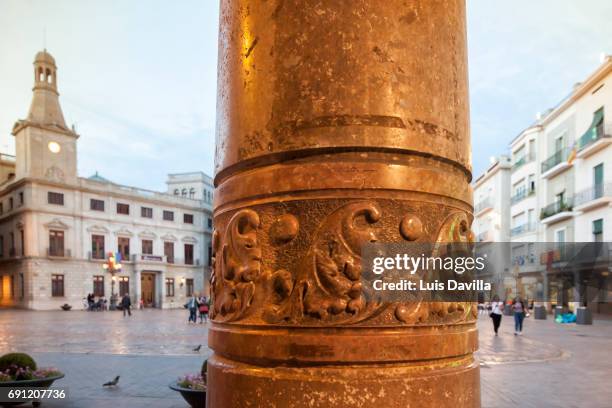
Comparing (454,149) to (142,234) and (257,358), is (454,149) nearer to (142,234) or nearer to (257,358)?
(257,358)

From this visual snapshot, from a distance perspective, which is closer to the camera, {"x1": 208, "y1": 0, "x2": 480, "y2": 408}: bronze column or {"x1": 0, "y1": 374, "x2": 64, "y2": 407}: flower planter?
{"x1": 208, "y1": 0, "x2": 480, "y2": 408}: bronze column

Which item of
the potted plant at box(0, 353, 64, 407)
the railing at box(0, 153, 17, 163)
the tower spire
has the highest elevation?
the tower spire

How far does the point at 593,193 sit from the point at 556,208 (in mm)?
4727

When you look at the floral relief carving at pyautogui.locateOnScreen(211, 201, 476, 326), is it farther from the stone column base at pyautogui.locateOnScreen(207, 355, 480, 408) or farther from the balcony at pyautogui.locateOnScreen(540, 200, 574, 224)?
the balcony at pyautogui.locateOnScreen(540, 200, 574, 224)

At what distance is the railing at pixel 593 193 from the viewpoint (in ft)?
84.0

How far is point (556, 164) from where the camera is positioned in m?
31.3

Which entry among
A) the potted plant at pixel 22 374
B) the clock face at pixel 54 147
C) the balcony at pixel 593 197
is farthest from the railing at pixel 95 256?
the potted plant at pixel 22 374

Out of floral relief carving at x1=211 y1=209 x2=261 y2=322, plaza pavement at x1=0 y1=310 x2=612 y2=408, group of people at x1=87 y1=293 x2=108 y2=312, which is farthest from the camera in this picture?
group of people at x1=87 y1=293 x2=108 y2=312

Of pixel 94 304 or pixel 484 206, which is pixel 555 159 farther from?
pixel 94 304

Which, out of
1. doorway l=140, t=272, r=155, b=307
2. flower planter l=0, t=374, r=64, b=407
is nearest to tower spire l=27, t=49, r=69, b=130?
doorway l=140, t=272, r=155, b=307

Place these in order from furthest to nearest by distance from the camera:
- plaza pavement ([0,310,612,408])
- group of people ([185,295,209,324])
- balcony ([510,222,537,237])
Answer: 1. balcony ([510,222,537,237])
2. group of people ([185,295,209,324])
3. plaza pavement ([0,310,612,408])

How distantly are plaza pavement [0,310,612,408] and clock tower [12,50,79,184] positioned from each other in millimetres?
25014

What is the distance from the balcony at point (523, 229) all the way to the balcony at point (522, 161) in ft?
14.8

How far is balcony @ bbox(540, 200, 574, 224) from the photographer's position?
96.1ft
